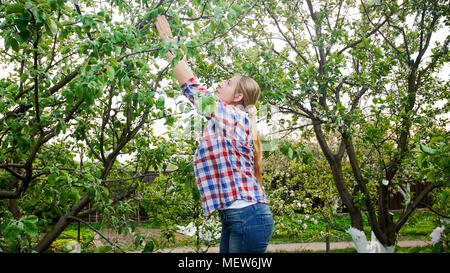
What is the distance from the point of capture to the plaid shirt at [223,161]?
77.0 inches

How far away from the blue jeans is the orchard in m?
0.52

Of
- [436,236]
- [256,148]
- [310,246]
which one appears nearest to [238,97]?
[256,148]

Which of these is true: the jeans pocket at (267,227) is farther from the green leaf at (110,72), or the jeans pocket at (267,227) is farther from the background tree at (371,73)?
the background tree at (371,73)

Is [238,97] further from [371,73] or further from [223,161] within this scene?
[371,73]

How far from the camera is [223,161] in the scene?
6.49ft

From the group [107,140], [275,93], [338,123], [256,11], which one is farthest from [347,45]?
[107,140]

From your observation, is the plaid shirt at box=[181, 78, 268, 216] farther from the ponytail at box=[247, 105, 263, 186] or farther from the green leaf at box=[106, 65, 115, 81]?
the green leaf at box=[106, 65, 115, 81]

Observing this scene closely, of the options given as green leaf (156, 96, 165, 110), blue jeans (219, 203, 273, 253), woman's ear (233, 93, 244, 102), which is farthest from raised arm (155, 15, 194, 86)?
blue jeans (219, 203, 273, 253)

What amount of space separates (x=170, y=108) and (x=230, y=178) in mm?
1840

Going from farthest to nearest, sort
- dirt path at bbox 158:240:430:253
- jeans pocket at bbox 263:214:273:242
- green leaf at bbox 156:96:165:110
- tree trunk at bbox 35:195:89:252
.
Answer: dirt path at bbox 158:240:430:253 < tree trunk at bbox 35:195:89:252 < green leaf at bbox 156:96:165:110 < jeans pocket at bbox 263:214:273:242

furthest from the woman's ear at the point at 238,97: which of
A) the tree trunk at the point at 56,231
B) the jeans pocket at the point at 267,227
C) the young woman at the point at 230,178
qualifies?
the tree trunk at the point at 56,231

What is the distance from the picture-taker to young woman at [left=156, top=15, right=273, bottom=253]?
1945 millimetres
